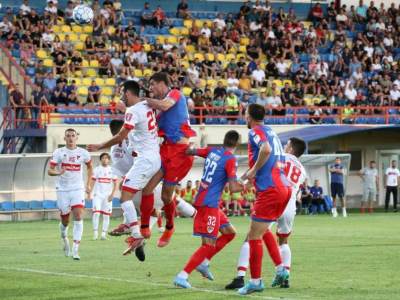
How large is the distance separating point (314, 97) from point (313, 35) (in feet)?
15.0

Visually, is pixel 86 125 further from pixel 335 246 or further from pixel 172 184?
pixel 172 184

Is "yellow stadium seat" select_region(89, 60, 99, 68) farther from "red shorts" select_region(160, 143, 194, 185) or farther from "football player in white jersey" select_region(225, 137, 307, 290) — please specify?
"football player in white jersey" select_region(225, 137, 307, 290)

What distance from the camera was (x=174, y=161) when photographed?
1493 centimetres

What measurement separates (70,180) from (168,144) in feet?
18.7

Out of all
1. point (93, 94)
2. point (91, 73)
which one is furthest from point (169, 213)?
point (91, 73)

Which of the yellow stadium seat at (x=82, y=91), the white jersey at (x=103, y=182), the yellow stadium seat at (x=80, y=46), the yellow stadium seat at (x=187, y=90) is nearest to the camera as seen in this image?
the white jersey at (x=103, y=182)

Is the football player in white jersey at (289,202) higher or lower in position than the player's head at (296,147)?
lower

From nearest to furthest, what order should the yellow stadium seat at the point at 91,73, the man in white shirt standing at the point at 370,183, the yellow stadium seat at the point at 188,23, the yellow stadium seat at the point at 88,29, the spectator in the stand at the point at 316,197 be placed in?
the spectator in the stand at the point at 316,197 < the yellow stadium seat at the point at 91,73 < the man in white shirt standing at the point at 370,183 < the yellow stadium seat at the point at 88,29 < the yellow stadium seat at the point at 188,23

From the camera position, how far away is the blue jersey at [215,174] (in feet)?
46.1

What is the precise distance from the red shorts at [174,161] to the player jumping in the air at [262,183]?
1.73 metres

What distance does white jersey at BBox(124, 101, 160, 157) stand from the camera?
14.5 m

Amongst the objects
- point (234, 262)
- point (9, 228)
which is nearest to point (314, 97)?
point (9, 228)

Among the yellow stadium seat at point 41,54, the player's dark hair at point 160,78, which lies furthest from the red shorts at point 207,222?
the yellow stadium seat at point 41,54

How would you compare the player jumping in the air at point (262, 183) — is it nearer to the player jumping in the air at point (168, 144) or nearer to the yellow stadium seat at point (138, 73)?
the player jumping in the air at point (168, 144)
